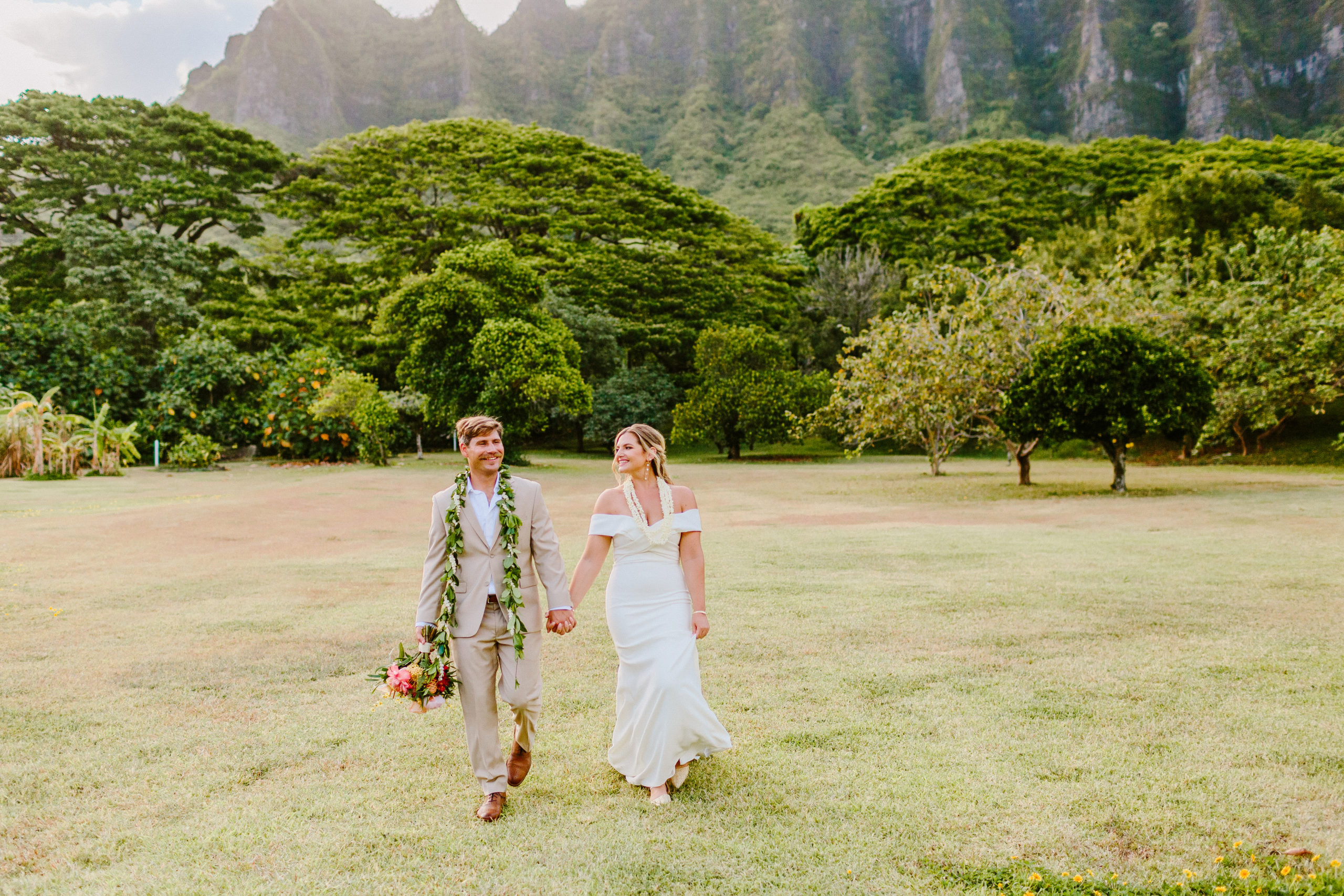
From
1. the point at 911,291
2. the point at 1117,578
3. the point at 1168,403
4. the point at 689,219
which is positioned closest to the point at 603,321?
the point at 689,219

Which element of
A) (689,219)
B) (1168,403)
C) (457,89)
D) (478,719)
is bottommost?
(478,719)

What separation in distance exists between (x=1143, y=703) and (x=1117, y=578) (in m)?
3.88

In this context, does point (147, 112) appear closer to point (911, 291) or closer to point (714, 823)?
point (911, 291)

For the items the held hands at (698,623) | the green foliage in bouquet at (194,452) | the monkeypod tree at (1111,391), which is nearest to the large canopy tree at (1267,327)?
the monkeypod tree at (1111,391)

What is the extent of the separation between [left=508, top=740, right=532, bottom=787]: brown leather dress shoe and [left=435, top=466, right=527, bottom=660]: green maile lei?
506 millimetres

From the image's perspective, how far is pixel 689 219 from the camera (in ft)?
122

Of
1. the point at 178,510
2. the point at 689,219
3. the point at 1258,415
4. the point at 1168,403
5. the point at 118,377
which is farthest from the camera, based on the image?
the point at 689,219

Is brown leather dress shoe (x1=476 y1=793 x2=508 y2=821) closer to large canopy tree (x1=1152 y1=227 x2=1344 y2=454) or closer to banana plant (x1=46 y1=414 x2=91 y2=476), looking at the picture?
large canopy tree (x1=1152 y1=227 x2=1344 y2=454)

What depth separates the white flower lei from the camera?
3.73 m

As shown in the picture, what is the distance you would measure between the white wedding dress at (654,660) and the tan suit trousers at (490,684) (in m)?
0.42

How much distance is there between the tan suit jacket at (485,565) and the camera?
3492mm

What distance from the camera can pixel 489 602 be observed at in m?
3.52

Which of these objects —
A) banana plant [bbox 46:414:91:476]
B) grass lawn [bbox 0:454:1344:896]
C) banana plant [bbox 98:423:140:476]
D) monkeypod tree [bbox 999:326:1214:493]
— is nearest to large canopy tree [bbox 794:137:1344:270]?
monkeypod tree [bbox 999:326:1214:493]

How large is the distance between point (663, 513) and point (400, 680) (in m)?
1.34
